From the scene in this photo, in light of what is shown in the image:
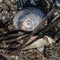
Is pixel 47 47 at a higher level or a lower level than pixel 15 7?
lower

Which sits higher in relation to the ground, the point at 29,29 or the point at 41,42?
the point at 29,29

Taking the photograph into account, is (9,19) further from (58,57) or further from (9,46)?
(58,57)

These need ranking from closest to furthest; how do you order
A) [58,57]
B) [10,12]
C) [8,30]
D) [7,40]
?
1. [58,57]
2. [7,40]
3. [8,30]
4. [10,12]

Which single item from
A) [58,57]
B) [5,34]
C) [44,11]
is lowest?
[58,57]

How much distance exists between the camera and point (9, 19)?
6027 mm

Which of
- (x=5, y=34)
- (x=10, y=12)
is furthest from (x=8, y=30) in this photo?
(x=10, y=12)

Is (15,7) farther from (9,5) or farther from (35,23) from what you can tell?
(35,23)

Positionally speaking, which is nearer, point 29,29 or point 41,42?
point 41,42

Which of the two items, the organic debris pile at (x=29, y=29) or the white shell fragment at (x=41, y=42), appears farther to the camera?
the white shell fragment at (x=41, y=42)

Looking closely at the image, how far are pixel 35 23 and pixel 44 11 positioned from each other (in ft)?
1.47

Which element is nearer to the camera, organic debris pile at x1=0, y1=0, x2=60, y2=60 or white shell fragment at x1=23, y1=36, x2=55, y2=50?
organic debris pile at x1=0, y1=0, x2=60, y2=60

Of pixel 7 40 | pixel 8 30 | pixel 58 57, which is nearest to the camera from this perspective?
pixel 58 57

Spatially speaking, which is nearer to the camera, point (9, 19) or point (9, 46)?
point (9, 46)

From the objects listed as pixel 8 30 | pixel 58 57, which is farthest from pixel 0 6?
pixel 58 57
